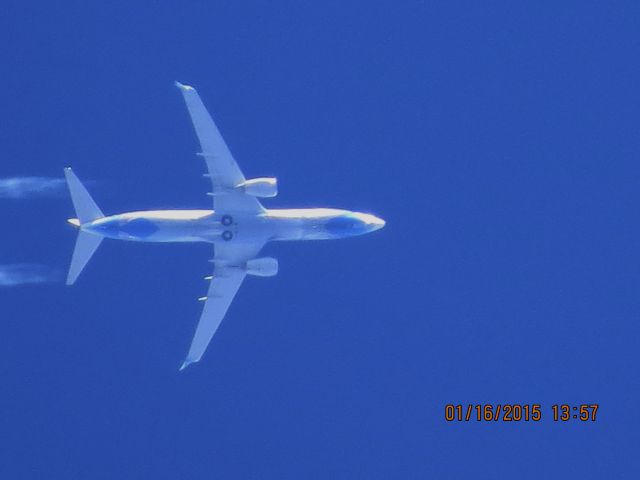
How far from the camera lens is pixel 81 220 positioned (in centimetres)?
5697

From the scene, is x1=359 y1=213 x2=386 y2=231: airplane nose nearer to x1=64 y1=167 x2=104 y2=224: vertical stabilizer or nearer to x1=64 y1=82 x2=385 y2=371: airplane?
x1=64 y1=82 x2=385 y2=371: airplane

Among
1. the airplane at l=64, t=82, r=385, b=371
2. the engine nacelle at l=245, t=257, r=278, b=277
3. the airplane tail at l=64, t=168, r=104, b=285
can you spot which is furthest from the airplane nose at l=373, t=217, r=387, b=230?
the airplane tail at l=64, t=168, r=104, b=285

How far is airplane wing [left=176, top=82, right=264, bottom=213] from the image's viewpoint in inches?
2173

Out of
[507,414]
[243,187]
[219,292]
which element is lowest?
[507,414]

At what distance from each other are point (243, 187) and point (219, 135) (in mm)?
2746

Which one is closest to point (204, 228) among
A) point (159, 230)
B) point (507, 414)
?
point (159, 230)

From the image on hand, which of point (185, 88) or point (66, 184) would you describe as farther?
point (66, 184)

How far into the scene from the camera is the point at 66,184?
61.0 m

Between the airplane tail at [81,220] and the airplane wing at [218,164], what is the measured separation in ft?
19.0

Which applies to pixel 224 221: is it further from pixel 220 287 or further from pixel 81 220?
pixel 81 220

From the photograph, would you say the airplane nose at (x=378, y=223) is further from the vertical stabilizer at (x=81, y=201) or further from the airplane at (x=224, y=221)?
the vertical stabilizer at (x=81, y=201)

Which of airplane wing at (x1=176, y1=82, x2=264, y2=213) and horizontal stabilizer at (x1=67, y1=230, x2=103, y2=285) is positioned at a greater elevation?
airplane wing at (x1=176, y1=82, x2=264, y2=213)

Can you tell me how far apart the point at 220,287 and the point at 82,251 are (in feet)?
22.8

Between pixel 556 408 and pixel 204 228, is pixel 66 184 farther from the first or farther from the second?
pixel 556 408
